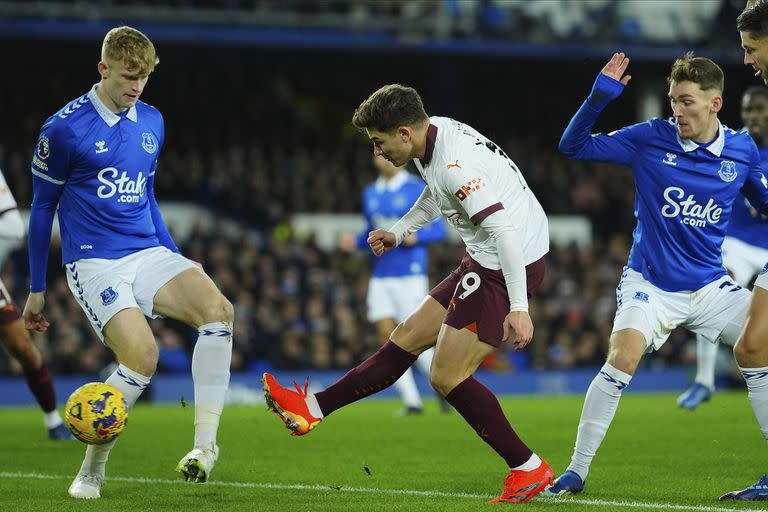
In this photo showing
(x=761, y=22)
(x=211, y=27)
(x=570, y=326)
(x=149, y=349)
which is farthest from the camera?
(x=211, y=27)

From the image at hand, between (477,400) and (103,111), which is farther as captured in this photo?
(103,111)

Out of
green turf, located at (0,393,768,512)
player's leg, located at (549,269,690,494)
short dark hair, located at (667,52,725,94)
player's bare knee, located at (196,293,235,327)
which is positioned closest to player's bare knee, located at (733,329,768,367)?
player's leg, located at (549,269,690,494)

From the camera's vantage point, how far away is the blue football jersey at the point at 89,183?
6309mm

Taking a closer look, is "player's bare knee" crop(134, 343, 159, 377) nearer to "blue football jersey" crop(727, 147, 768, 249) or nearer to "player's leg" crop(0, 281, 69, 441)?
"player's leg" crop(0, 281, 69, 441)

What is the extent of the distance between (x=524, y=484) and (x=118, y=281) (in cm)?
239

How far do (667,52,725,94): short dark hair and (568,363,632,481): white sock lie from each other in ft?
5.19

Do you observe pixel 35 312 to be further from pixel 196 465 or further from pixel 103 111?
pixel 196 465

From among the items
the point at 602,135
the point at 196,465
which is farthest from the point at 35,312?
the point at 602,135

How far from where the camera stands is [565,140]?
251 inches

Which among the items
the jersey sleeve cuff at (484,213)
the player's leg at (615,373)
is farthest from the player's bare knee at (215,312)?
the player's leg at (615,373)

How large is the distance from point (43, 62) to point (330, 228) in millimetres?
8906

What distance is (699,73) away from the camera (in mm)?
6328

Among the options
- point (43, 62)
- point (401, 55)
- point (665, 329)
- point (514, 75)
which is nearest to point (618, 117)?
point (514, 75)

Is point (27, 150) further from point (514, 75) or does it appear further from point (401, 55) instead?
point (514, 75)
